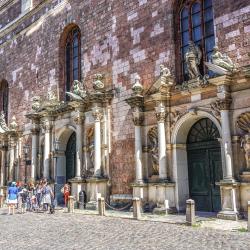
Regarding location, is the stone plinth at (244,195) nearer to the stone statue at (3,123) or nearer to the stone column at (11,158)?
the stone column at (11,158)

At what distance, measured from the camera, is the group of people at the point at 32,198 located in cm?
1497

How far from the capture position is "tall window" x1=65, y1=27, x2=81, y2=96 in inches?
746

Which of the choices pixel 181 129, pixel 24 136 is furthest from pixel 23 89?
pixel 181 129

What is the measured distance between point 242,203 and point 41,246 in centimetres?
634

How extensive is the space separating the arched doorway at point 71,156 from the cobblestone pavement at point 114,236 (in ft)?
22.9

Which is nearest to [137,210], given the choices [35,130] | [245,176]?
[245,176]

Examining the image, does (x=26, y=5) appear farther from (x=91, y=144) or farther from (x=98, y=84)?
(x=91, y=144)

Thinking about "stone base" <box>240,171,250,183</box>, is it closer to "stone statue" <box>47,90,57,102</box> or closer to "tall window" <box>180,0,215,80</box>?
"tall window" <box>180,0,215,80</box>

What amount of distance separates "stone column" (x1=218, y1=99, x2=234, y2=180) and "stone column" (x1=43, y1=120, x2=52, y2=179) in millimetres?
9754

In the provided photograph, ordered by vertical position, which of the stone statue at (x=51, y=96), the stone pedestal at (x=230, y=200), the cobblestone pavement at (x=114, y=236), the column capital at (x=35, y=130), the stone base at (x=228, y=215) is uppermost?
the stone statue at (x=51, y=96)

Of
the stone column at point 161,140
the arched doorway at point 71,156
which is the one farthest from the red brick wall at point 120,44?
the arched doorway at point 71,156

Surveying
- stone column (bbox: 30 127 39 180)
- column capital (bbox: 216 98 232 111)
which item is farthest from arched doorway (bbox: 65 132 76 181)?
column capital (bbox: 216 98 232 111)

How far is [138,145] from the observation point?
14.2m

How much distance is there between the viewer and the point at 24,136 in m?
21.2
